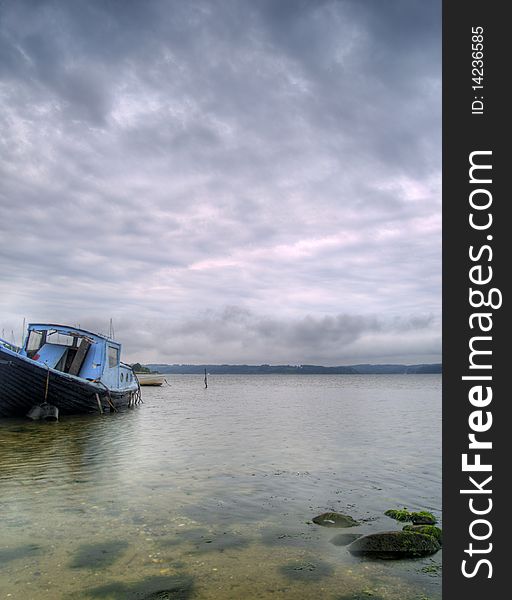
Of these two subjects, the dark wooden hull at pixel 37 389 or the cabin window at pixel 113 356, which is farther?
the cabin window at pixel 113 356

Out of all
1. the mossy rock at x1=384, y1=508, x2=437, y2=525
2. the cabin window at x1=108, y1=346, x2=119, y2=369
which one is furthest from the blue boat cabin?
the mossy rock at x1=384, y1=508, x2=437, y2=525

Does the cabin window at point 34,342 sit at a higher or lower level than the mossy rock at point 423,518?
higher

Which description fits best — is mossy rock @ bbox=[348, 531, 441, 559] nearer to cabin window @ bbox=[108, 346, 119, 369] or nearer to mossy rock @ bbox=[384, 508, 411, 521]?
mossy rock @ bbox=[384, 508, 411, 521]

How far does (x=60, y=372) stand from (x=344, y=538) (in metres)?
22.4

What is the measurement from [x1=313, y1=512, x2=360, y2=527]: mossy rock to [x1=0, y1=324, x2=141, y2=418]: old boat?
20899mm

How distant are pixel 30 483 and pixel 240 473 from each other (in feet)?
19.8

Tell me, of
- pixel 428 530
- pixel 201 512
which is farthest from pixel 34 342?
pixel 428 530

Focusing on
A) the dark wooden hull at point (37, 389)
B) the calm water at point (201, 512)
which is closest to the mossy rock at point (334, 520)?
the calm water at point (201, 512)

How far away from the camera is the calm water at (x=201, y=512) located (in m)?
6.55

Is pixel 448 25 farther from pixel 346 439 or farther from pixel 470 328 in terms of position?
pixel 346 439

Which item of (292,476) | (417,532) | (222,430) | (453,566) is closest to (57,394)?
(222,430)

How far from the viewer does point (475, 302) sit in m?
4.16

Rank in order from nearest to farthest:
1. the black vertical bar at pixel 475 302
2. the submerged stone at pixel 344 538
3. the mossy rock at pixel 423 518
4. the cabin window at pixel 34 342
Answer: the black vertical bar at pixel 475 302 → the submerged stone at pixel 344 538 → the mossy rock at pixel 423 518 → the cabin window at pixel 34 342

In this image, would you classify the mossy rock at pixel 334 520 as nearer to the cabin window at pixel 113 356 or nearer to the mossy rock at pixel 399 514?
the mossy rock at pixel 399 514
